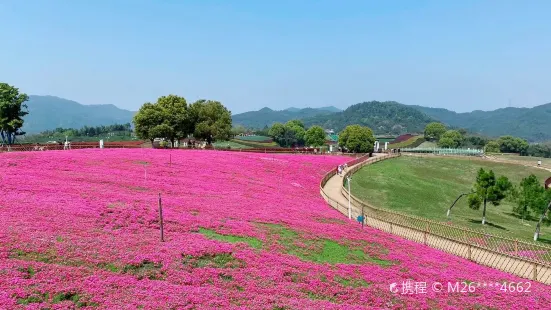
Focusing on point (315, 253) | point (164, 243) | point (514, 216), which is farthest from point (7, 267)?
point (514, 216)

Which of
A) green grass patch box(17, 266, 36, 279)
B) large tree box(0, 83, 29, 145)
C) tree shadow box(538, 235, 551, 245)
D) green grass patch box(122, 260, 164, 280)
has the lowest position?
tree shadow box(538, 235, 551, 245)

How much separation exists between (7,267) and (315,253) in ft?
45.0

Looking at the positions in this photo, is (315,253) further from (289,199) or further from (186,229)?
(289,199)

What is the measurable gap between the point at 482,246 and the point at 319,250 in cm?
1270

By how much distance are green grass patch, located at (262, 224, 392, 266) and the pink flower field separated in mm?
71

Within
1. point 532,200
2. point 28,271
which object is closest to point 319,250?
point 28,271

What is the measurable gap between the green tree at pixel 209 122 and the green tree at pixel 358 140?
158ft

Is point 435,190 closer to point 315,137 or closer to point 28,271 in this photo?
point 28,271

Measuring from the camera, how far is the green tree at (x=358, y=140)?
13025 cm

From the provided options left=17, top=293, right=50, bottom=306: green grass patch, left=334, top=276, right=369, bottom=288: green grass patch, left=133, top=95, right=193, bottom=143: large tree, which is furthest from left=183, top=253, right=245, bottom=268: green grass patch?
left=133, top=95, right=193, bottom=143: large tree

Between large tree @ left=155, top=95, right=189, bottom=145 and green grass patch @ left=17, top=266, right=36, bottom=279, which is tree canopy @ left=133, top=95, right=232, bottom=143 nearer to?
large tree @ left=155, top=95, right=189, bottom=145

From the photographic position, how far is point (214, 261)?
17766 millimetres

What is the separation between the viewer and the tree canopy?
8681cm

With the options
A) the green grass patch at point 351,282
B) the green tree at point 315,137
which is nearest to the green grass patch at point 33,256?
the green grass patch at point 351,282
